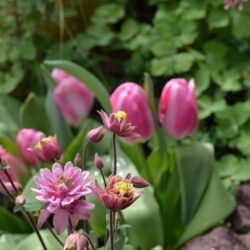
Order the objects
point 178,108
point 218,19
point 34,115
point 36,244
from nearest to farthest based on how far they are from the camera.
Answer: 1. point 36,244
2. point 178,108
3. point 34,115
4. point 218,19

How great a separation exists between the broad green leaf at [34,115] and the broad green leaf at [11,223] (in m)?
0.20

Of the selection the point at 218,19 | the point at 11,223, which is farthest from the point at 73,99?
the point at 218,19

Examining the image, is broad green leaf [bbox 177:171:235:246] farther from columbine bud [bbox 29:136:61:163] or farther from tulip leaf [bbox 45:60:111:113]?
columbine bud [bbox 29:136:61:163]

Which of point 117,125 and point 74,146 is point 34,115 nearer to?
point 74,146

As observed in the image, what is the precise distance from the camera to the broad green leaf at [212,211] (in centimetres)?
132

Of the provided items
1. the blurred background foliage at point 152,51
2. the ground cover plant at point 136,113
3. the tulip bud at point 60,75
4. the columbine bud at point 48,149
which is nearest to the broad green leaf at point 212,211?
the ground cover plant at point 136,113

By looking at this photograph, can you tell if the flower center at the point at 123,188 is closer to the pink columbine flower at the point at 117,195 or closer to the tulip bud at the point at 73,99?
the pink columbine flower at the point at 117,195

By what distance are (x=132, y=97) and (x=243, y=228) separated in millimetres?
342

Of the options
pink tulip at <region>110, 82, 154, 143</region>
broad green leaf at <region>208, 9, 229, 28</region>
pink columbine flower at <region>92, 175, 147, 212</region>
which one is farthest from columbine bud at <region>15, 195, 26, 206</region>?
broad green leaf at <region>208, 9, 229, 28</region>

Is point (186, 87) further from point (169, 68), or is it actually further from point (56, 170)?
point (56, 170)

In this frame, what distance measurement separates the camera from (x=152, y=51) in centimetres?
169

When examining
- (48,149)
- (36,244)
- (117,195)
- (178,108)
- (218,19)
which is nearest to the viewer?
(117,195)

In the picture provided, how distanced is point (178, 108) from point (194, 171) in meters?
0.15

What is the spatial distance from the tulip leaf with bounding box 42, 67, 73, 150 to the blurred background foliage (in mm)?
102
